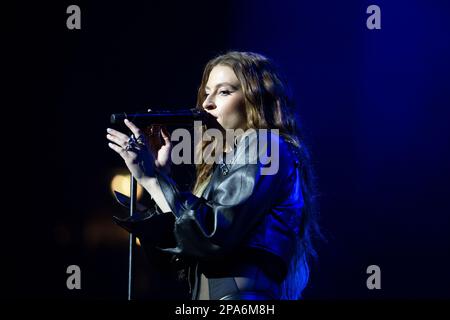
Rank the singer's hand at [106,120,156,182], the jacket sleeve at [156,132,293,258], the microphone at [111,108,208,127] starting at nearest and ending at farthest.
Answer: the jacket sleeve at [156,132,293,258], the singer's hand at [106,120,156,182], the microphone at [111,108,208,127]

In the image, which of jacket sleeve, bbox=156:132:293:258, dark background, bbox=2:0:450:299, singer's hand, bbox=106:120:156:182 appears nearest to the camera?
jacket sleeve, bbox=156:132:293:258

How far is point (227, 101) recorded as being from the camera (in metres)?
1.77

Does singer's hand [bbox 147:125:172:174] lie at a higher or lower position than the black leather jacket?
higher

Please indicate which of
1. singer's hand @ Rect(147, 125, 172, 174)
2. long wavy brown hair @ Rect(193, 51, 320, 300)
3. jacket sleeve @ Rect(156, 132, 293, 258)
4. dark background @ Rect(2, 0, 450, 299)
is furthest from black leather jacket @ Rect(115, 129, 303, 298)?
dark background @ Rect(2, 0, 450, 299)

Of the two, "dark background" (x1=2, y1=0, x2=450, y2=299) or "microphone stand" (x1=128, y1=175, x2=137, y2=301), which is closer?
"microphone stand" (x1=128, y1=175, x2=137, y2=301)

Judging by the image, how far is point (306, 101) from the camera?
324cm

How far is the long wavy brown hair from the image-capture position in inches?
68.3

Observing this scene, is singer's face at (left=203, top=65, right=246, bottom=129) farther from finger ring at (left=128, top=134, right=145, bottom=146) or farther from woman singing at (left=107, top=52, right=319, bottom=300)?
finger ring at (left=128, top=134, right=145, bottom=146)

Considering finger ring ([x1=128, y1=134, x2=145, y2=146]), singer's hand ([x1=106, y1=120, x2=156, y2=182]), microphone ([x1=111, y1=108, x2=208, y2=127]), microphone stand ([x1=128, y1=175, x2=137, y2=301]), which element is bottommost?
microphone stand ([x1=128, y1=175, x2=137, y2=301])

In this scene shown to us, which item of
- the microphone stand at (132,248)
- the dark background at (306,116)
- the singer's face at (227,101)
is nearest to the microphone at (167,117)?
the singer's face at (227,101)

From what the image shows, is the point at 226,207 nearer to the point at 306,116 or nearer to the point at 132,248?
the point at 132,248

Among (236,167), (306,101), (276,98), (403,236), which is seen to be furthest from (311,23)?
(236,167)
